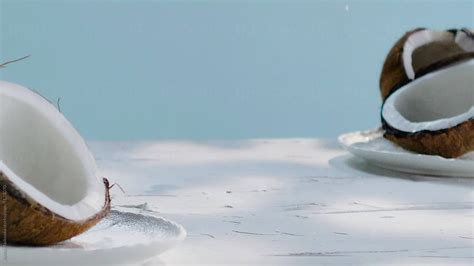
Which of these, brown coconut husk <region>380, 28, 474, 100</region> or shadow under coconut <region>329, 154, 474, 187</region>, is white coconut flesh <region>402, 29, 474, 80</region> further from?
shadow under coconut <region>329, 154, 474, 187</region>

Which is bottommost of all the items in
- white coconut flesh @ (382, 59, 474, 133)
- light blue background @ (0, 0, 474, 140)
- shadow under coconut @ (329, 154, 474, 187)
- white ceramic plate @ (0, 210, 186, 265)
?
white ceramic plate @ (0, 210, 186, 265)

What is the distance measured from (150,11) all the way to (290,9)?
397 mm

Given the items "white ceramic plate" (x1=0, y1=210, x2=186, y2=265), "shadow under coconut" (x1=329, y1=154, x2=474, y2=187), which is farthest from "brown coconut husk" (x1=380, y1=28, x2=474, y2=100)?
"white ceramic plate" (x1=0, y1=210, x2=186, y2=265)

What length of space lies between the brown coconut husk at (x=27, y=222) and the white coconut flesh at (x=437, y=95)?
0.73 meters

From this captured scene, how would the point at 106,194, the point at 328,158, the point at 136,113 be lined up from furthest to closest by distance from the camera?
the point at 136,113 → the point at 328,158 → the point at 106,194

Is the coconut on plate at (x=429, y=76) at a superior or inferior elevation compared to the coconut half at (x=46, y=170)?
superior

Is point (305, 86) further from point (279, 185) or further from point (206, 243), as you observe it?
point (206, 243)

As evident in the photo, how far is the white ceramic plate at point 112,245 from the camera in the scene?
54 cm

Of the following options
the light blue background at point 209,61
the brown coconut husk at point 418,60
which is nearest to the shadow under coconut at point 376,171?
the brown coconut husk at point 418,60

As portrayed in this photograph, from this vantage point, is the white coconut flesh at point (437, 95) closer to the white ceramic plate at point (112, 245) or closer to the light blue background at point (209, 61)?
the white ceramic plate at point (112, 245)

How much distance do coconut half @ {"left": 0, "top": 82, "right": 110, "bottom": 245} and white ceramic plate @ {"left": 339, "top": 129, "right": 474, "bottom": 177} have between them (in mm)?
539

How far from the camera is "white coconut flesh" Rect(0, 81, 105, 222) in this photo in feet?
2.01

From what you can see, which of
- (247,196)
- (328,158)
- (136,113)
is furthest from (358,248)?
(136,113)

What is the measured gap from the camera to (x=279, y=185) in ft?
3.28
